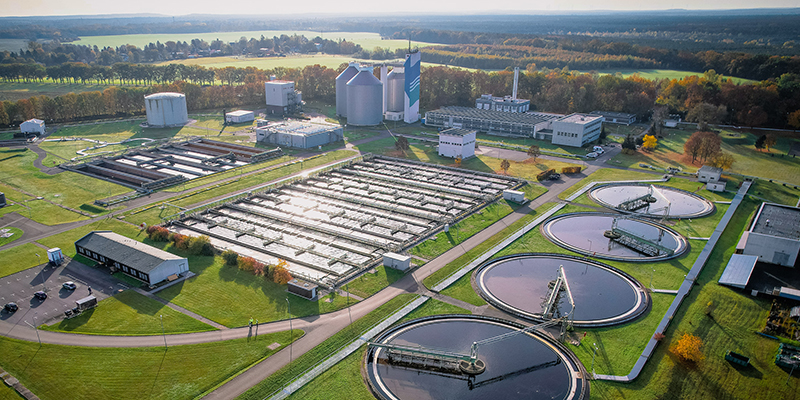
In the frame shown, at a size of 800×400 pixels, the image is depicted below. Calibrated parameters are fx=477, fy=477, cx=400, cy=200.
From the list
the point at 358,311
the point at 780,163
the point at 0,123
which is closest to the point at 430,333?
the point at 358,311

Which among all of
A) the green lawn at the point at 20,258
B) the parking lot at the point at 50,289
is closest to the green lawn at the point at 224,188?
the green lawn at the point at 20,258

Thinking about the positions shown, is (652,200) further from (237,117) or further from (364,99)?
(237,117)

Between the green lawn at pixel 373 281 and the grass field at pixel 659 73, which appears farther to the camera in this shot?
the grass field at pixel 659 73

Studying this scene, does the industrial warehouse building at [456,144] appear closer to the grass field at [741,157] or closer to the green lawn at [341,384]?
the grass field at [741,157]

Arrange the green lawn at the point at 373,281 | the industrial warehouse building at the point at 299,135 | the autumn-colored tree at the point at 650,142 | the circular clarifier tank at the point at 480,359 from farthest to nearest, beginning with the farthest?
the industrial warehouse building at the point at 299,135 → the autumn-colored tree at the point at 650,142 → the green lawn at the point at 373,281 → the circular clarifier tank at the point at 480,359

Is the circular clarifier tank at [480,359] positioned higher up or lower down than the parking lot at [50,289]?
lower down

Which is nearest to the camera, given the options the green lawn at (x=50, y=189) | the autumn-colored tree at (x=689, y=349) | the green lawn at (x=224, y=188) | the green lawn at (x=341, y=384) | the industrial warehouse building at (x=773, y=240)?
the green lawn at (x=341, y=384)

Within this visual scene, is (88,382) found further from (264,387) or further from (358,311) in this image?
(358,311)
